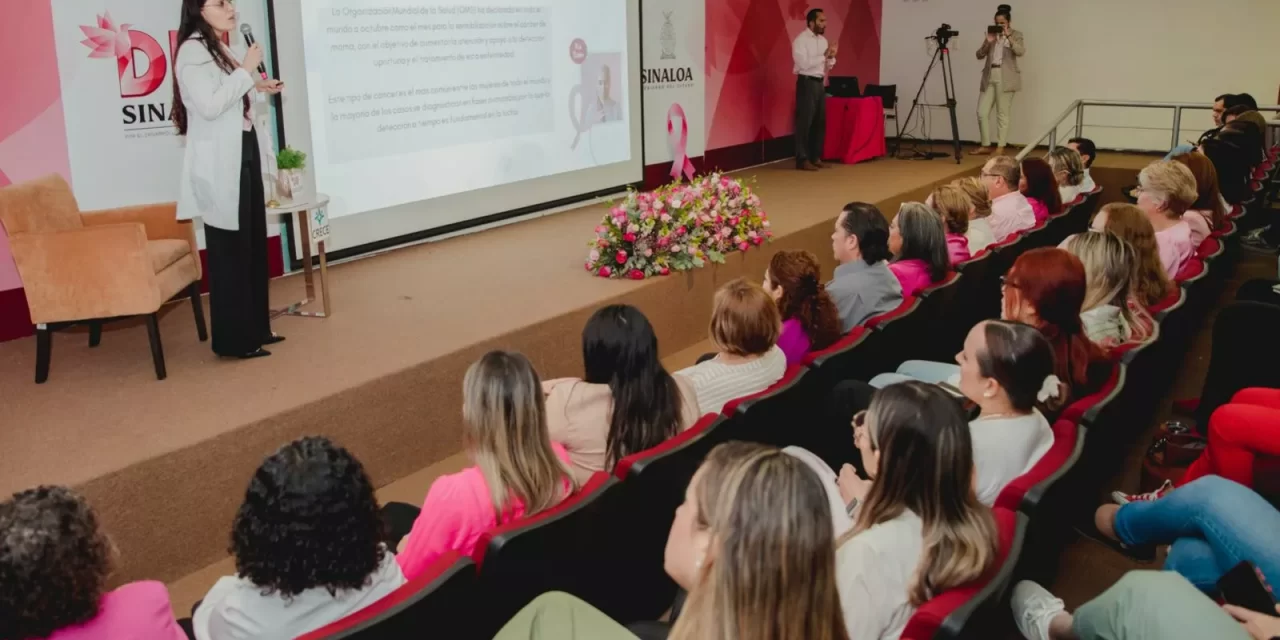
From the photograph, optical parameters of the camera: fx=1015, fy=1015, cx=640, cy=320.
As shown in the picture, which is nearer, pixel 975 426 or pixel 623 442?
pixel 975 426

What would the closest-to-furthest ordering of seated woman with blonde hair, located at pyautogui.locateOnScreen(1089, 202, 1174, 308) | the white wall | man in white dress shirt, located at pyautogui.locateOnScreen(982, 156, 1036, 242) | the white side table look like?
seated woman with blonde hair, located at pyautogui.locateOnScreen(1089, 202, 1174, 308)
the white side table
man in white dress shirt, located at pyautogui.locateOnScreen(982, 156, 1036, 242)
the white wall

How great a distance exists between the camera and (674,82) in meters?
8.14

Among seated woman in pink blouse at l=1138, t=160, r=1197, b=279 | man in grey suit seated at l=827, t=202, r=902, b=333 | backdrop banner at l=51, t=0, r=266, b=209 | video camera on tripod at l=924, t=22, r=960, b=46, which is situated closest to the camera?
man in grey suit seated at l=827, t=202, r=902, b=333

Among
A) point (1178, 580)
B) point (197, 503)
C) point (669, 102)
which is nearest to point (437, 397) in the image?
point (197, 503)

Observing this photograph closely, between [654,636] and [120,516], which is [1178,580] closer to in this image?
[654,636]

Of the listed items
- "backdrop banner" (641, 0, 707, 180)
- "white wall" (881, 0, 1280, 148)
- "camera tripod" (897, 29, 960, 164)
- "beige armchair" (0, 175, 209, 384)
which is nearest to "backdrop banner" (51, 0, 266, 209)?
"beige armchair" (0, 175, 209, 384)

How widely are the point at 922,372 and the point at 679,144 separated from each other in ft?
16.3

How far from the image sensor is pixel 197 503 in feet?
10.5

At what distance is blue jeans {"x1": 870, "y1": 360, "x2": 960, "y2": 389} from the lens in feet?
11.2

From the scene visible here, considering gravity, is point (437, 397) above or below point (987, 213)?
below

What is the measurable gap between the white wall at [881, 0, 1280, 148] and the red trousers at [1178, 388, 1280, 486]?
8.48 meters

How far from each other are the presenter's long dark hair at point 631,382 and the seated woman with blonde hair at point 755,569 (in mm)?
1155

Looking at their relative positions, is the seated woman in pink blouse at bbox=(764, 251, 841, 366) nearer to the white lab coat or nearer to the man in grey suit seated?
the man in grey suit seated

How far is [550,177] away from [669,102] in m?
1.65
